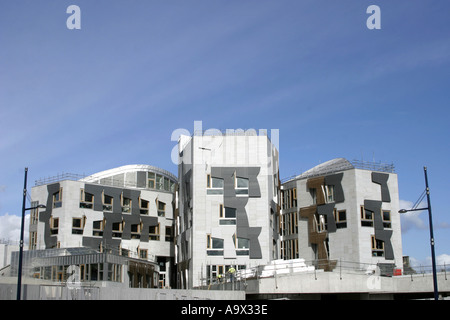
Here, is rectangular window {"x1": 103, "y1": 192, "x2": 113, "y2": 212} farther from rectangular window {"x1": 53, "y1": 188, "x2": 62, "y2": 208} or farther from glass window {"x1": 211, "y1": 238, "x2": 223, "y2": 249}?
glass window {"x1": 211, "y1": 238, "x2": 223, "y2": 249}

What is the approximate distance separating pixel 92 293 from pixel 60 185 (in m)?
39.1

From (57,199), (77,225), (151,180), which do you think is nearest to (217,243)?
(77,225)

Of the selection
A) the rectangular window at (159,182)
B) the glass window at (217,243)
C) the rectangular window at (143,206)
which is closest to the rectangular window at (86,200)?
the rectangular window at (143,206)

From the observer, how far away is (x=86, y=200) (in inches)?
2645

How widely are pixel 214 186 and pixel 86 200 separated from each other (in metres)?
15.7

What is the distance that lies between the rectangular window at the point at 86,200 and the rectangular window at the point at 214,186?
1474 cm

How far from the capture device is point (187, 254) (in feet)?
206

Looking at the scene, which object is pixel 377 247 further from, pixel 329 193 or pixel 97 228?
pixel 97 228

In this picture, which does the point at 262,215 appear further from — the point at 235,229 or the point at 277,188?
the point at 277,188

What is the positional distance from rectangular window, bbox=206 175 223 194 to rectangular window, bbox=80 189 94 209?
14743 mm

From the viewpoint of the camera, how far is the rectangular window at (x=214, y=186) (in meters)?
62.0

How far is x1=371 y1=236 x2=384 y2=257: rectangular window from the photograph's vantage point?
6191 cm

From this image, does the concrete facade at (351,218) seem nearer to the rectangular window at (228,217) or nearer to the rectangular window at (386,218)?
the rectangular window at (386,218)
